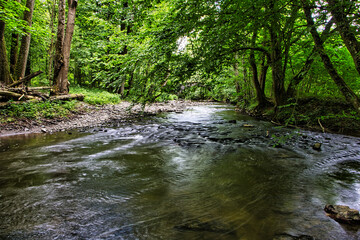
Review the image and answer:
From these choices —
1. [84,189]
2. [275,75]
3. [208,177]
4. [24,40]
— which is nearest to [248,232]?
[208,177]

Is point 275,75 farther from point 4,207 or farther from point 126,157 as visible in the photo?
point 4,207

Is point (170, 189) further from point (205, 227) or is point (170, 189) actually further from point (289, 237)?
point (289, 237)

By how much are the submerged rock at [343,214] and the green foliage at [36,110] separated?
30.4 ft

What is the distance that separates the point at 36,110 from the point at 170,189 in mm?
7376

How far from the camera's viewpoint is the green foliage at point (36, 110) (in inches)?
269

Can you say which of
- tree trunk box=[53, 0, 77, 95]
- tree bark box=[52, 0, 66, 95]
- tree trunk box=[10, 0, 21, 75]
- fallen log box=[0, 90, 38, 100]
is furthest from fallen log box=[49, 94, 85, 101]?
tree trunk box=[10, 0, 21, 75]

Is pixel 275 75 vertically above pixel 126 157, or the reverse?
pixel 275 75

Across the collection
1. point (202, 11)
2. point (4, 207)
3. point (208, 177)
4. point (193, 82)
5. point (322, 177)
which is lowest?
point (4, 207)

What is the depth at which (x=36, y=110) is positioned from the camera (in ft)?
24.8

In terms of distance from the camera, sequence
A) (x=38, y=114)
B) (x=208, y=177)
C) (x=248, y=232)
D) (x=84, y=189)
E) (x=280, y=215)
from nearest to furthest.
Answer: (x=248, y=232) → (x=280, y=215) → (x=84, y=189) → (x=208, y=177) → (x=38, y=114)

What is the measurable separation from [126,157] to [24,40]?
12.2m

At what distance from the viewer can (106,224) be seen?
89.5 inches

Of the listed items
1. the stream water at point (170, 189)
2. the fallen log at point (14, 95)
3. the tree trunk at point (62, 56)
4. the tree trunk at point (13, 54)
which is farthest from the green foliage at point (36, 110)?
the tree trunk at point (13, 54)

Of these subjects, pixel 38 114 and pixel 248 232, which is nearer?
pixel 248 232
